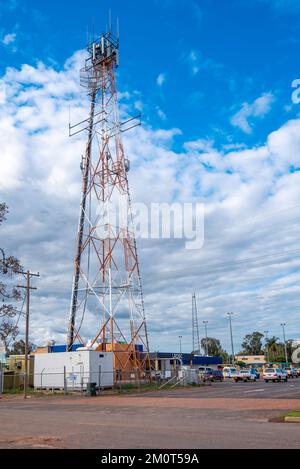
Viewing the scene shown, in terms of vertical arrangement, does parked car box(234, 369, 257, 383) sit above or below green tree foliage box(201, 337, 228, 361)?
below

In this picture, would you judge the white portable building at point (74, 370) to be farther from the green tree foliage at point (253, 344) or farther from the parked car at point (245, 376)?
the green tree foliage at point (253, 344)

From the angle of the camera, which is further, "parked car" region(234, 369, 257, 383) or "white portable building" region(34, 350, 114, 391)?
"parked car" region(234, 369, 257, 383)

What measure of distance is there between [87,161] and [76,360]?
18.6 metres

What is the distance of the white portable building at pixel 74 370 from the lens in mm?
40188

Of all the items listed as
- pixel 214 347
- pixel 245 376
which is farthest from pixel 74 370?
pixel 214 347

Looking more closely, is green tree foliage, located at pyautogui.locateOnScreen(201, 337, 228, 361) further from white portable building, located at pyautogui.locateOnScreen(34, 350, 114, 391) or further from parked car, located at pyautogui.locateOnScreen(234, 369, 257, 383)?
white portable building, located at pyautogui.locateOnScreen(34, 350, 114, 391)

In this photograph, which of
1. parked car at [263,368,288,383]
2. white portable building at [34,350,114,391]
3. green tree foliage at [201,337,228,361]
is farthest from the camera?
green tree foliage at [201,337,228,361]

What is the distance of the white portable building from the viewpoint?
132 feet

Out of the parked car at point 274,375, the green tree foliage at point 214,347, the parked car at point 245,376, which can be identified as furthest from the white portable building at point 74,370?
the green tree foliage at point 214,347

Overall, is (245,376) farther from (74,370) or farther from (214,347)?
(214,347)

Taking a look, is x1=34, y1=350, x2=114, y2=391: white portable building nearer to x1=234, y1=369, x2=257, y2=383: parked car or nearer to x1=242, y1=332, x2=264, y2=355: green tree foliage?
x1=234, y1=369, x2=257, y2=383: parked car

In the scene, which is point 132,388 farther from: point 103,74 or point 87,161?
point 103,74

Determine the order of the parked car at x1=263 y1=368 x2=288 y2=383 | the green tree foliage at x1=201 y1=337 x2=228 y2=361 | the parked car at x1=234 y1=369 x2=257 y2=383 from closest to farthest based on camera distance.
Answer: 1. the parked car at x1=263 y1=368 x2=288 y2=383
2. the parked car at x1=234 y1=369 x2=257 y2=383
3. the green tree foliage at x1=201 y1=337 x2=228 y2=361

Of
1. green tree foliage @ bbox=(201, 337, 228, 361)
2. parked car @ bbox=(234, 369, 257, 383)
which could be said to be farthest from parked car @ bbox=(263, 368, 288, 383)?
green tree foliage @ bbox=(201, 337, 228, 361)
